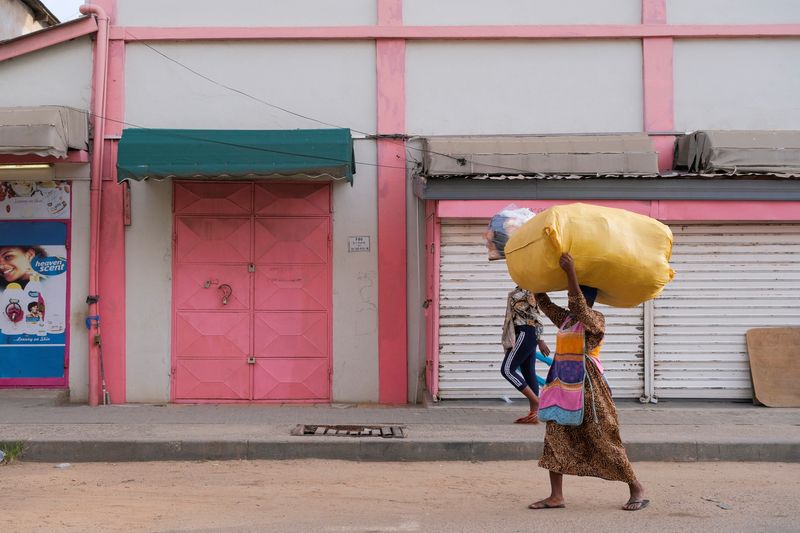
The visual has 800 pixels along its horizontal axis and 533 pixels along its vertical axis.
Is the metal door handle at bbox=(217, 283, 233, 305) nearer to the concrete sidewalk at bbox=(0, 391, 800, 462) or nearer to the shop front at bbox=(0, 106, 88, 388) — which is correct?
the concrete sidewalk at bbox=(0, 391, 800, 462)

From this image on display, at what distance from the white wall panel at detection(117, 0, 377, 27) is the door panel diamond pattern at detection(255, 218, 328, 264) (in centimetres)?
232

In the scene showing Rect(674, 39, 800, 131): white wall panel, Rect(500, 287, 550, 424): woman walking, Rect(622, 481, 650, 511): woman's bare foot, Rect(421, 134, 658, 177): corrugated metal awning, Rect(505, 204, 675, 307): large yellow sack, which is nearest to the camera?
Rect(505, 204, 675, 307): large yellow sack

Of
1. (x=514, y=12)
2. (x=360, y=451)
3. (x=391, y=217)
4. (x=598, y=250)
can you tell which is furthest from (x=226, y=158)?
(x=598, y=250)

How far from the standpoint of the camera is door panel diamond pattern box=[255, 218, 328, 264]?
9.60 m

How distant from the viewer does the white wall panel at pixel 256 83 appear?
9.63 meters

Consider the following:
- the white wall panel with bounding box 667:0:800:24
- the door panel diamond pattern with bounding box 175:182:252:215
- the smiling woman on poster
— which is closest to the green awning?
the door panel diamond pattern with bounding box 175:182:252:215

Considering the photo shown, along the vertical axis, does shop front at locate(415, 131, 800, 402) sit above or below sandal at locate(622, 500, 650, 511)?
above

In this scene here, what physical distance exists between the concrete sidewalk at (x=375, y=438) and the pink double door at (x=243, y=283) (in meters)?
0.61

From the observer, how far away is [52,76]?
9.55 m

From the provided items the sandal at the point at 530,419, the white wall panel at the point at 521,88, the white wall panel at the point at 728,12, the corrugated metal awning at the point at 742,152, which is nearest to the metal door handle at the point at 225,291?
the white wall panel at the point at 521,88

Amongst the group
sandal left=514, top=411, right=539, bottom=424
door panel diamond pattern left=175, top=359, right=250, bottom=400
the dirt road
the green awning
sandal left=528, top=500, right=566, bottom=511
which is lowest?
the dirt road

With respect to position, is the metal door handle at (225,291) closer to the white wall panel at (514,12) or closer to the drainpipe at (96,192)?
the drainpipe at (96,192)

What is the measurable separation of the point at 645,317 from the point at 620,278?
424 centimetres

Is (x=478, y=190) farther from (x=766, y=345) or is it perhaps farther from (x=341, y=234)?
(x=766, y=345)
